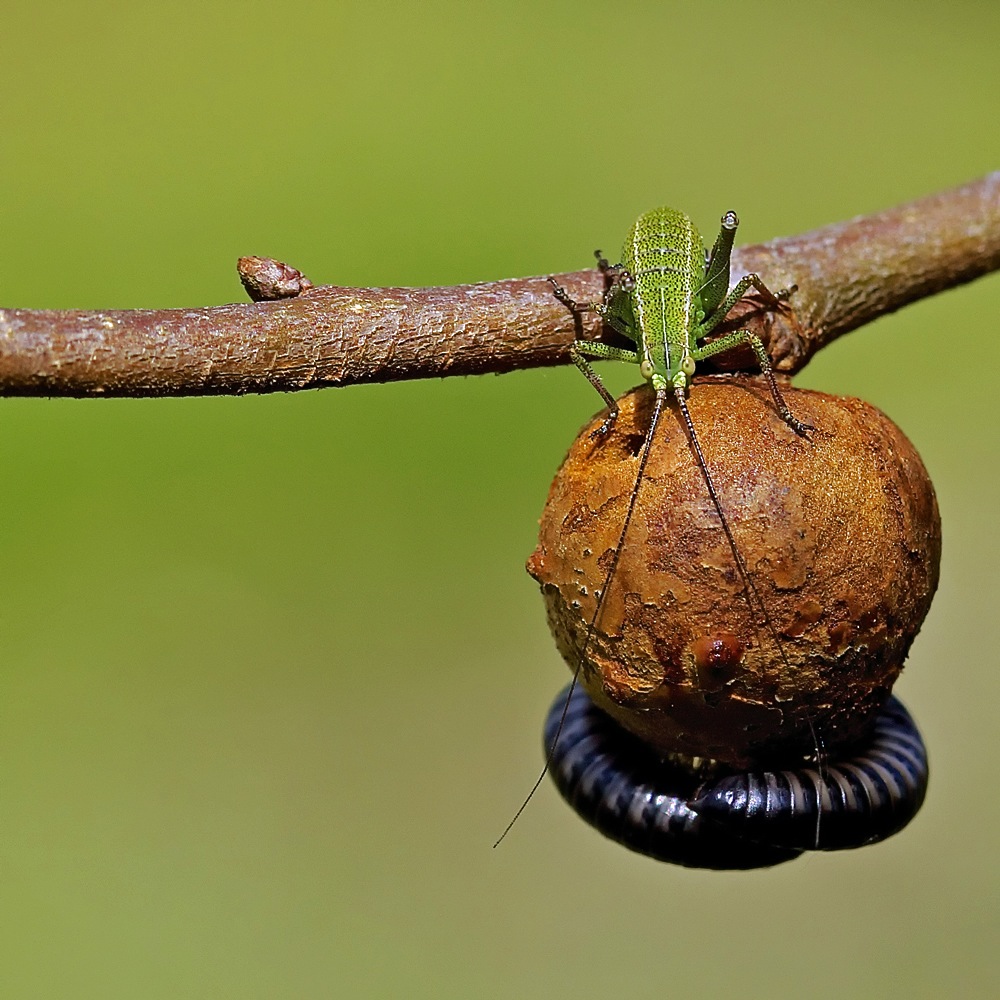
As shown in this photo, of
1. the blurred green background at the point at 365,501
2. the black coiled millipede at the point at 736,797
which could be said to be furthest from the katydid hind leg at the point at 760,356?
the blurred green background at the point at 365,501

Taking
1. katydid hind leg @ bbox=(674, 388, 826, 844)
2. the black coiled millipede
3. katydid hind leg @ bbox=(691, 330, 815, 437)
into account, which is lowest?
the black coiled millipede

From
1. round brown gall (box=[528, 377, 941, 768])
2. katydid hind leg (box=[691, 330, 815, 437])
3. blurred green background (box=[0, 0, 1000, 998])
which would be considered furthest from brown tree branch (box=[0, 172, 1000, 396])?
blurred green background (box=[0, 0, 1000, 998])

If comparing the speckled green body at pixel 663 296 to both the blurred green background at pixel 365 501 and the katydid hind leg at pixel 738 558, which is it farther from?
the blurred green background at pixel 365 501

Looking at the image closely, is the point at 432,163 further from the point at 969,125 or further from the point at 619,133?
the point at 969,125

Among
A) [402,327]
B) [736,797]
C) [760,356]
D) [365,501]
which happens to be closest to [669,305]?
[760,356]

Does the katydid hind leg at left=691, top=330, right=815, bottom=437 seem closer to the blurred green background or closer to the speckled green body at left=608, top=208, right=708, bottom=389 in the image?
the speckled green body at left=608, top=208, right=708, bottom=389

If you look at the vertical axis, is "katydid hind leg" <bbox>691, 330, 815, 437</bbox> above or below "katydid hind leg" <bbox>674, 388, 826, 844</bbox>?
above
